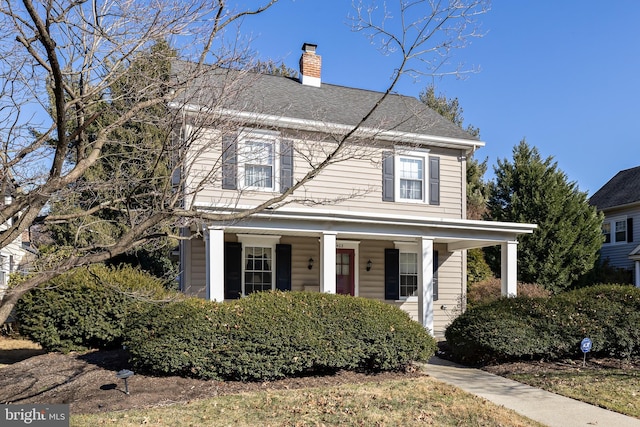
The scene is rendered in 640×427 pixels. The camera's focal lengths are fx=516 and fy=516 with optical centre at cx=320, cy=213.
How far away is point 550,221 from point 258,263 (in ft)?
38.5

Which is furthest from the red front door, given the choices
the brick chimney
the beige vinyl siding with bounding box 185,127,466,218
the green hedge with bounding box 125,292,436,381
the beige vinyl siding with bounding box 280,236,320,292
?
the brick chimney

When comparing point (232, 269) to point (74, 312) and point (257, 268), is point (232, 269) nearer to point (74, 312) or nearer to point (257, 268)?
point (257, 268)

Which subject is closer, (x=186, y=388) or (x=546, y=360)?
(x=186, y=388)

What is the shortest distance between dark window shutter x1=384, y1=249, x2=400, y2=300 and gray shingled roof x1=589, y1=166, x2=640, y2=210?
16825 millimetres

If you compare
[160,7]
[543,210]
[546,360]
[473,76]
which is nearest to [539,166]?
[543,210]

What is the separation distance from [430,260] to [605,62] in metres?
6.36

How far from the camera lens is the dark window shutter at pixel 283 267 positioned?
44.3 ft

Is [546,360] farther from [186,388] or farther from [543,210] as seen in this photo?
[543,210]

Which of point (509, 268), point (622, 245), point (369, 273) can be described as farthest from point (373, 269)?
point (622, 245)

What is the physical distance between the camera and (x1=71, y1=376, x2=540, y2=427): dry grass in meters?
6.18

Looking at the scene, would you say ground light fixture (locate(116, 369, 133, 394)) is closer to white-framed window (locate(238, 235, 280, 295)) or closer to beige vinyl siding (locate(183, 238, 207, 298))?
beige vinyl siding (locate(183, 238, 207, 298))

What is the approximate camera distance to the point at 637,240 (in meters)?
25.2

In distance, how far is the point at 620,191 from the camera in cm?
2753

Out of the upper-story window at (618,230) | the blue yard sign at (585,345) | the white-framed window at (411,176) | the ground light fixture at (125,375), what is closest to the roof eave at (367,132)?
the white-framed window at (411,176)
